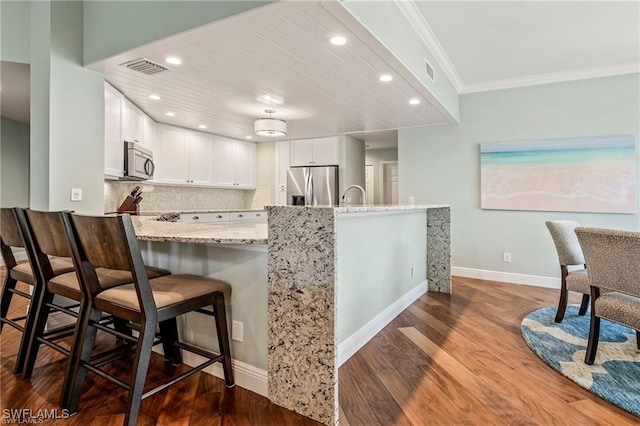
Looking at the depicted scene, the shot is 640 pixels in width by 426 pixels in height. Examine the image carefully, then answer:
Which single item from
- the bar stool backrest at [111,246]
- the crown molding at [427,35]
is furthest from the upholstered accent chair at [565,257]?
the bar stool backrest at [111,246]

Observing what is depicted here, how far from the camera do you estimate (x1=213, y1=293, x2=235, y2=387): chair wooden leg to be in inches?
70.3

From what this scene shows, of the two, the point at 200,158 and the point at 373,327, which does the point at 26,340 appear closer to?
the point at 373,327

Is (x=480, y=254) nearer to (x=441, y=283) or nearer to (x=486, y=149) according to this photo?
(x=441, y=283)

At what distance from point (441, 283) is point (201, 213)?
3336 mm

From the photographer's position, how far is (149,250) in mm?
2320

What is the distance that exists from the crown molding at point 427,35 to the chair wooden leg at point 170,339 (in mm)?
2745

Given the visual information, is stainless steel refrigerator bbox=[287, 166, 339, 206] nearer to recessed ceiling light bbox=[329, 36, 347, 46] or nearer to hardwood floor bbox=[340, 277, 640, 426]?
hardwood floor bbox=[340, 277, 640, 426]

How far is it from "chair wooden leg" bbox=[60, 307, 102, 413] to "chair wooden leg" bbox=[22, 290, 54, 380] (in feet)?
1.55

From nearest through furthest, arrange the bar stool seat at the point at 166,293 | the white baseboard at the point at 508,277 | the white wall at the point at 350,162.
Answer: the bar stool seat at the point at 166,293 → the white baseboard at the point at 508,277 → the white wall at the point at 350,162

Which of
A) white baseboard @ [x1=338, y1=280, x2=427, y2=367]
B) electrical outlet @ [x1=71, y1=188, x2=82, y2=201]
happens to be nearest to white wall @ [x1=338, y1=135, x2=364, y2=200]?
white baseboard @ [x1=338, y1=280, x2=427, y2=367]

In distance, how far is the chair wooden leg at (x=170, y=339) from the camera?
206 cm

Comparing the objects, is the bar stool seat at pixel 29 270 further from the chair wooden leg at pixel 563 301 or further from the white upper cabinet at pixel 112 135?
the chair wooden leg at pixel 563 301

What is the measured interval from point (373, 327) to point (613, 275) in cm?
155

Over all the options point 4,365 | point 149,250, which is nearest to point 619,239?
point 149,250
